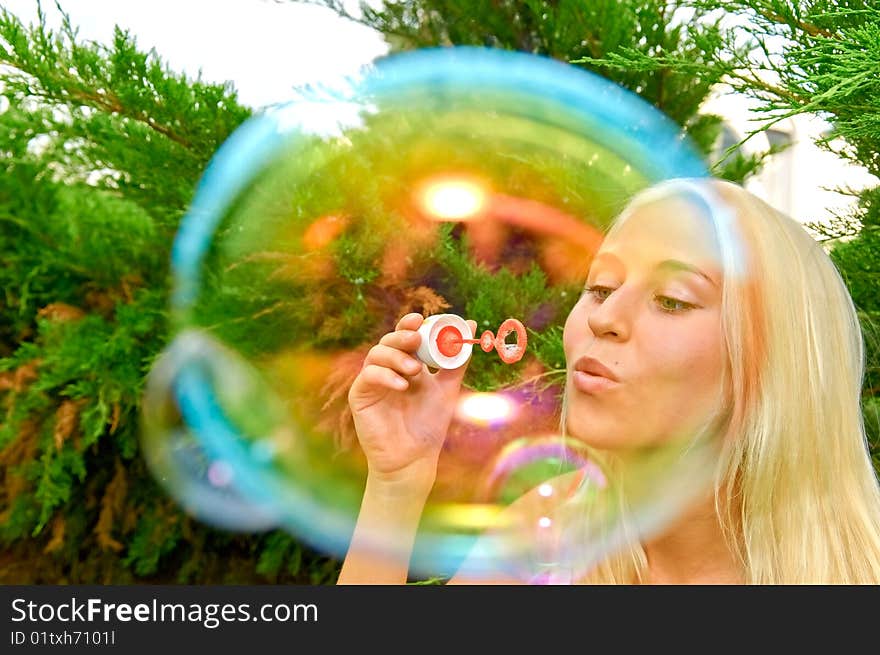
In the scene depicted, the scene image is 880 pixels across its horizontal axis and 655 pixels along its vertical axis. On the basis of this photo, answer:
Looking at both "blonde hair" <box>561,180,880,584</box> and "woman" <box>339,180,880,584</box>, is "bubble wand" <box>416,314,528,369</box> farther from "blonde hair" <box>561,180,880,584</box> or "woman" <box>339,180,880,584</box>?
"blonde hair" <box>561,180,880,584</box>

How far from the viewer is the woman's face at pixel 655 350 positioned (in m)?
1.09

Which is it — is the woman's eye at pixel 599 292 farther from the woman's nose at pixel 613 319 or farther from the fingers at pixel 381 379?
the fingers at pixel 381 379

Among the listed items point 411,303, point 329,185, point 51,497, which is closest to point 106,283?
point 51,497

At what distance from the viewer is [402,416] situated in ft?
4.11

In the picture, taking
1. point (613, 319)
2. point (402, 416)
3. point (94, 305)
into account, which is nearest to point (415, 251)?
point (402, 416)

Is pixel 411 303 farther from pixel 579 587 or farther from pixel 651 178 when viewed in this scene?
pixel 579 587

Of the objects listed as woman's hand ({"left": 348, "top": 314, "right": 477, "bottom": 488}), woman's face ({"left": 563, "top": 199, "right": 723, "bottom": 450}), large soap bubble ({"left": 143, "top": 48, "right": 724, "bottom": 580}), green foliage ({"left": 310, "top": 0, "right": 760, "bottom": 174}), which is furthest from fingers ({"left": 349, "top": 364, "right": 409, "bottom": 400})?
green foliage ({"left": 310, "top": 0, "right": 760, "bottom": 174})

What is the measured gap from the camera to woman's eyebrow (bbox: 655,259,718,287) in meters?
1.11

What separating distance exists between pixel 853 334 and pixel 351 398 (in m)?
0.71

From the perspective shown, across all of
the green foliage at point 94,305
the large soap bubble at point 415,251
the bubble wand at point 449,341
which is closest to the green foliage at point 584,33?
the large soap bubble at point 415,251

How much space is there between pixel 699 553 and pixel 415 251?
2.40 ft

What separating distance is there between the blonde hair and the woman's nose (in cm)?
12

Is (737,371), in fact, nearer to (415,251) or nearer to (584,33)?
(415,251)

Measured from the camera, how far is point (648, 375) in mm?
1089
